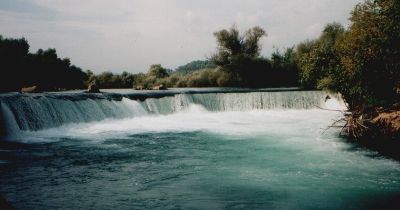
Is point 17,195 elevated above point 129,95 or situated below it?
below

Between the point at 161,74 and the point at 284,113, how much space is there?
108 ft

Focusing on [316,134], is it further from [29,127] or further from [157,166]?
[29,127]

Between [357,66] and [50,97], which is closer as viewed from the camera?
[357,66]

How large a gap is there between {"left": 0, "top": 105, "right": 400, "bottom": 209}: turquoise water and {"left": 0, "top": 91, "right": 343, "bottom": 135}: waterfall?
83 cm

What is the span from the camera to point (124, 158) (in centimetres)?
1246

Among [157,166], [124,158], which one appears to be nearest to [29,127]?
[124,158]

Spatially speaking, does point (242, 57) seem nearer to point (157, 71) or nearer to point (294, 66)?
point (294, 66)

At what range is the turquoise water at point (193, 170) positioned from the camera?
8391 millimetres

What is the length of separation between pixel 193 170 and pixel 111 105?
1287 cm

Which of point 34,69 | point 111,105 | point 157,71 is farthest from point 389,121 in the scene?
point 157,71

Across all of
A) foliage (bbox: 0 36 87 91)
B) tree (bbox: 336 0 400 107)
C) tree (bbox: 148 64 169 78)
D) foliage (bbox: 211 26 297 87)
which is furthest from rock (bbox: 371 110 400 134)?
tree (bbox: 148 64 169 78)

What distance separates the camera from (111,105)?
898 inches

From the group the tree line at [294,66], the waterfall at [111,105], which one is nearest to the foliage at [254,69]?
the tree line at [294,66]

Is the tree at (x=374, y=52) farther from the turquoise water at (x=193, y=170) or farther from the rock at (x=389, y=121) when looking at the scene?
the turquoise water at (x=193, y=170)
